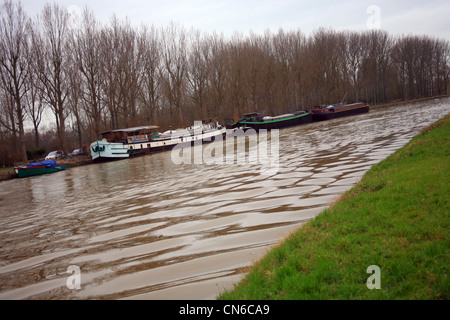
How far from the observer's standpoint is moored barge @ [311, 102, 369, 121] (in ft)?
177

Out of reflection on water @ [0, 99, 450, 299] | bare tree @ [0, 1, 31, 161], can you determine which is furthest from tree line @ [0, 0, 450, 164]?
reflection on water @ [0, 99, 450, 299]

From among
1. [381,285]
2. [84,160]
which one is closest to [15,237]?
[381,285]

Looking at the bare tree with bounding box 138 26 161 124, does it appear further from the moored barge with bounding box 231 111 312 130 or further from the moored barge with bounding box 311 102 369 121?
the moored barge with bounding box 311 102 369 121

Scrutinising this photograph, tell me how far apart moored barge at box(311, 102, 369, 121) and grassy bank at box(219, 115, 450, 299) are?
49.6 metres

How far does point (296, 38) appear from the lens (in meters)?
69.2

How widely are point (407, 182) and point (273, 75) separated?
61.1 meters

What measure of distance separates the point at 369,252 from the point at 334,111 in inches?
2128

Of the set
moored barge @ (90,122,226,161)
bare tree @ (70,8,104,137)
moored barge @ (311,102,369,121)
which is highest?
bare tree @ (70,8,104,137)

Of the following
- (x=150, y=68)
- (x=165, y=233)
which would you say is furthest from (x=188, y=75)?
(x=165, y=233)

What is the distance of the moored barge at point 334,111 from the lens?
2120 inches

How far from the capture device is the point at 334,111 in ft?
179

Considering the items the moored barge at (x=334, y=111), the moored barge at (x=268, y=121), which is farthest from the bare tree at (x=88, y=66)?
the moored barge at (x=334, y=111)

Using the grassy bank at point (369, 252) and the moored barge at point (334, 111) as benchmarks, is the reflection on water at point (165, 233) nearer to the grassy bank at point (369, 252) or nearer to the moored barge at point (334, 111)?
the grassy bank at point (369, 252)

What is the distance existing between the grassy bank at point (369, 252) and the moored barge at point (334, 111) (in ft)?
163
